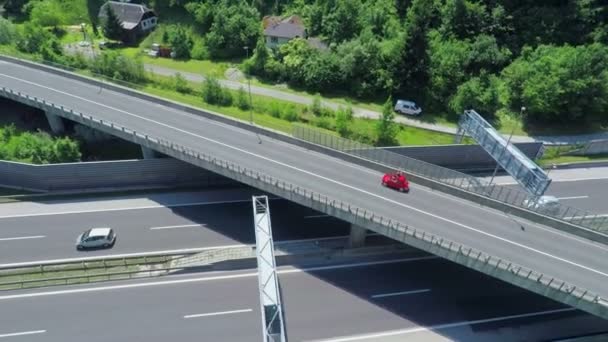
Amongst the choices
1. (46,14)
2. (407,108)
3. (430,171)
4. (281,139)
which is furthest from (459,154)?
(46,14)

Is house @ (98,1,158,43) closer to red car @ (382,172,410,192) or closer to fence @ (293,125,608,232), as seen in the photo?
A: fence @ (293,125,608,232)

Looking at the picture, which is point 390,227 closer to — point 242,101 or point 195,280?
point 195,280

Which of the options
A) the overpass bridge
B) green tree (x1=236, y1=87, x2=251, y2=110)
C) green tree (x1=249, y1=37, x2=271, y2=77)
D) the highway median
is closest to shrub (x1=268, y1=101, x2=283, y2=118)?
green tree (x1=236, y1=87, x2=251, y2=110)

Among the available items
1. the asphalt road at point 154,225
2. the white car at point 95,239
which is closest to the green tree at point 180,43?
the asphalt road at point 154,225

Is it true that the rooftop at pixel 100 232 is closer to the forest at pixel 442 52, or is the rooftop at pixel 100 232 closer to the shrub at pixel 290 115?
the shrub at pixel 290 115

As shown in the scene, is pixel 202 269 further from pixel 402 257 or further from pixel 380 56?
pixel 380 56

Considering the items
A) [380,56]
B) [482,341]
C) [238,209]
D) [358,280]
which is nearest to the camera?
[482,341]

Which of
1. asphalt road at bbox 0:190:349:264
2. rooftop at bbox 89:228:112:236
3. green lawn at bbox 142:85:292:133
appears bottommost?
asphalt road at bbox 0:190:349:264

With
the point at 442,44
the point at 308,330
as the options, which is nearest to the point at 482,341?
the point at 308,330
